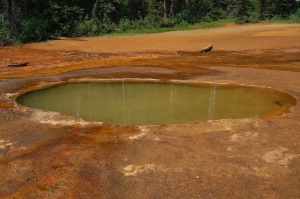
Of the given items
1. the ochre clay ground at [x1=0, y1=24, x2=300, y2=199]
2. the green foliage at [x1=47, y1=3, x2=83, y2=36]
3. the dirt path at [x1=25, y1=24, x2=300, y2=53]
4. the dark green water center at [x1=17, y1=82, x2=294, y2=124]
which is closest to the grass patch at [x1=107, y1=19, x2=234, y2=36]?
the green foliage at [x1=47, y1=3, x2=83, y2=36]

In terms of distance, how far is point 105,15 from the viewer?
29.5m

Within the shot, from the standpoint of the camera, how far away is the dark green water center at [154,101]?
773 cm

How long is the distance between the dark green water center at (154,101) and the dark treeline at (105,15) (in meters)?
14.2

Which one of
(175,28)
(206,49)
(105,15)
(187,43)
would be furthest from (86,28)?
(206,49)

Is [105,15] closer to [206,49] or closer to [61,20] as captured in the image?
[61,20]

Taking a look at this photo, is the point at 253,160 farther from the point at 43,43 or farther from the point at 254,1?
the point at 254,1

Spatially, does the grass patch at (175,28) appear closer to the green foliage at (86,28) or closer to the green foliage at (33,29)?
the green foliage at (86,28)

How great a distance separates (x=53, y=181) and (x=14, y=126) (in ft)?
8.71

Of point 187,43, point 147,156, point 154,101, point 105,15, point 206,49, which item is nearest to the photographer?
point 147,156

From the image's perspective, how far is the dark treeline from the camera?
2328 cm

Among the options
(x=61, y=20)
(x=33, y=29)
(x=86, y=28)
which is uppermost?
(x=61, y=20)

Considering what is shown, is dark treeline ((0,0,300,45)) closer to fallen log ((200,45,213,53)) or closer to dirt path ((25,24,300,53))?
dirt path ((25,24,300,53))

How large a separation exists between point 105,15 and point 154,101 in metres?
22.3

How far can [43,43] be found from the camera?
73.3 ft
